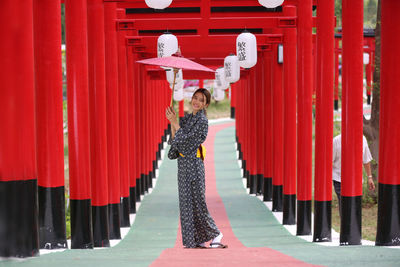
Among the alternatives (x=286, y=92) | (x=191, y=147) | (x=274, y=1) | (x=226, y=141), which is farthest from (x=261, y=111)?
(x=226, y=141)

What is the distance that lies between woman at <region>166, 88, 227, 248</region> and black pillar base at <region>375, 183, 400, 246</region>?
1726 millimetres

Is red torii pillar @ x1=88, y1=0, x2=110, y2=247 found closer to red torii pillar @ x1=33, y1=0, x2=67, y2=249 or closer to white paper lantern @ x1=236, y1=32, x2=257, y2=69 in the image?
red torii pillar @ x1=33, y1=0, x2=67, y2=249

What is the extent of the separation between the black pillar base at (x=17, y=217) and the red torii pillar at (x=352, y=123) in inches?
152

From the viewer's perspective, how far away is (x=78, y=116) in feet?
26.3

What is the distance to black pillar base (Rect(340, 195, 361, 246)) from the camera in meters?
A: 7.98

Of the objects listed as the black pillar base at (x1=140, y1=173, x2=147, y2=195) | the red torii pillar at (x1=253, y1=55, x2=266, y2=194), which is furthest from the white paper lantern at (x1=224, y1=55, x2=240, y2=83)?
the black pillar base at (x1=140, y1=173, x2=147, y2=195)

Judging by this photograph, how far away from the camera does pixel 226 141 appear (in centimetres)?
3041

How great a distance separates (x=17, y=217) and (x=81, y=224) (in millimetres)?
2709

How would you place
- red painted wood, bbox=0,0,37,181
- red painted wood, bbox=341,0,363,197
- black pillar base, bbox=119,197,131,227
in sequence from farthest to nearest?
1. black pillar base, bbox=119,197,131,227
2. red painted wood, bbox=341,0,363,197
3. red painted wood, bbox=0,0,37,181

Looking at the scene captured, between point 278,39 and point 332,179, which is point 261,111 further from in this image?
point 332,179

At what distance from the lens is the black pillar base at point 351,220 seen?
7.98 m

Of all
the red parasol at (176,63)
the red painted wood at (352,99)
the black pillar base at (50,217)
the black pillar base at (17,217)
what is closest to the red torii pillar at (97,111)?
the black pillar base at (50,217)

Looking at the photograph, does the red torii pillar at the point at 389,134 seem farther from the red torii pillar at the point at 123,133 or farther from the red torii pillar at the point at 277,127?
the red torii pillar at the point at 277,127

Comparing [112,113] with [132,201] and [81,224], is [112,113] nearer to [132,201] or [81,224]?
[81,224]
